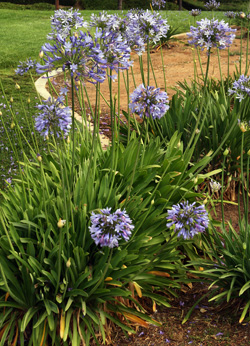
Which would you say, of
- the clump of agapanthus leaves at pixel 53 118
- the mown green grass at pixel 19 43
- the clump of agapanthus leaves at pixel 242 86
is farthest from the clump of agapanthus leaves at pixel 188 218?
the mown green grass at pixel 19 43

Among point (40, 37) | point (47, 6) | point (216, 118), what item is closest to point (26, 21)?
point (40, 37)

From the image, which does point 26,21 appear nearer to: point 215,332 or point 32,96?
point 32,96

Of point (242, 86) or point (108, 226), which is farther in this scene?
point (242, 86)

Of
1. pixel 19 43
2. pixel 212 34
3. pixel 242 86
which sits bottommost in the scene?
pixel 19 43

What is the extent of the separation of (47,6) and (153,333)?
86.3 feet

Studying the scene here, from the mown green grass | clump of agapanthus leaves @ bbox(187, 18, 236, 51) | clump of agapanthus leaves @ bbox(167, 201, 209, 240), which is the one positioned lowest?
the mown green grass

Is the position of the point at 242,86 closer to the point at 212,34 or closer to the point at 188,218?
the point at 212,34

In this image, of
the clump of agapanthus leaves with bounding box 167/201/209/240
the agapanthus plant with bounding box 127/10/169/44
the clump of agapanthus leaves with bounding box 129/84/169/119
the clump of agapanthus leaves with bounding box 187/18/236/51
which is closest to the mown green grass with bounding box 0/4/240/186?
the agapanthus plant with bounding box 127/10/169/44

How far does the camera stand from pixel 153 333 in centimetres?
302

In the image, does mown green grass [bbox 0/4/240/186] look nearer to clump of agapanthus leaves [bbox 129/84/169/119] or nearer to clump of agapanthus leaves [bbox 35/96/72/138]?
clump of agapanthus leaves [bbox 35/96/72/138]

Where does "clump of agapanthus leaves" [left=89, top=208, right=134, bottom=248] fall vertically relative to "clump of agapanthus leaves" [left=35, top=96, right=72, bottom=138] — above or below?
below

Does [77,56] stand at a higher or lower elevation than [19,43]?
higher

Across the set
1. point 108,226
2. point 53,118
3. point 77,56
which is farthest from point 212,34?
point 108,226

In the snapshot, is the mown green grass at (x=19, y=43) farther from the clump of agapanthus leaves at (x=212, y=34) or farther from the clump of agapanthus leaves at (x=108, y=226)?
the clump of agapanthus leaves at (x=108, y=226)
